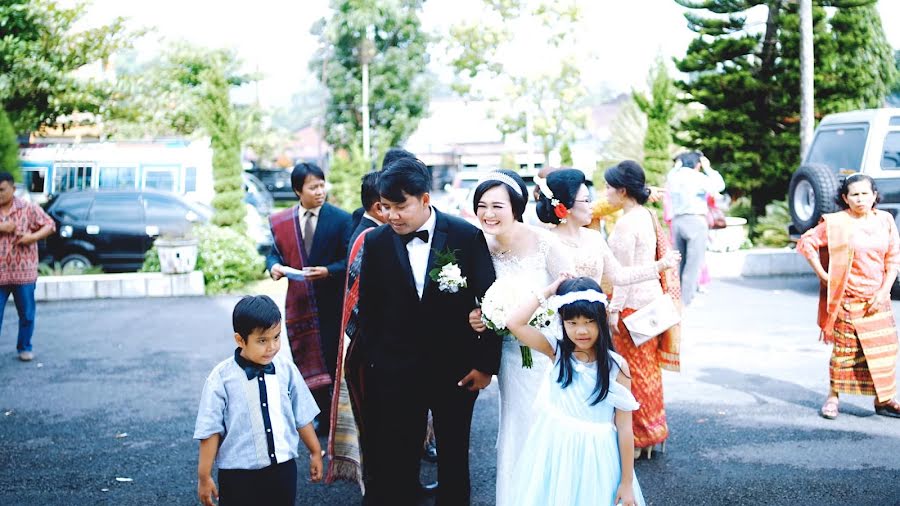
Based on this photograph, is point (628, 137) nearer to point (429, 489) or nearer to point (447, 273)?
point (429, 489)

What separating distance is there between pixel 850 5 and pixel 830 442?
14.4 m

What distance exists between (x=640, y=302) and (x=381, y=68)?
37.0 m

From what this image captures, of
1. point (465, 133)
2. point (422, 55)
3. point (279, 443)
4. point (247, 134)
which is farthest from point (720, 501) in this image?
point (465, 133)

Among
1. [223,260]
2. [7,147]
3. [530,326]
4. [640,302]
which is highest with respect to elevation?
[7,147]

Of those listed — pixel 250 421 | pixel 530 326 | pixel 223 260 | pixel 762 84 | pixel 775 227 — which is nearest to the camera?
pixel 250 421

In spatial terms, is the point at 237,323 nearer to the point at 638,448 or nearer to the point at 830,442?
the point at 638,448

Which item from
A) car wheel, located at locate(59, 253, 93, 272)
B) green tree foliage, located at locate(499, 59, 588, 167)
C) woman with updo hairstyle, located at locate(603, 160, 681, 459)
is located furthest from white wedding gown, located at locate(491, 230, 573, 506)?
green tree foliage, located at locate(499, 59, 588, 167)

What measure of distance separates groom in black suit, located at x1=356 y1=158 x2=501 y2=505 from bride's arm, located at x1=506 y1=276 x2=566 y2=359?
8.5 inches

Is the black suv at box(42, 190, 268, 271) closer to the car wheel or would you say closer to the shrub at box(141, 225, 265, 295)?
the car wheel

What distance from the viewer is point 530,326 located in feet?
13.0

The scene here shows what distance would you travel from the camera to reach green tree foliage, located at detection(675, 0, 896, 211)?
18.8 metres

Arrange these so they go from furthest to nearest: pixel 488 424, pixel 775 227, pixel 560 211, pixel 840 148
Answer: pixel 775 227
pixel 840 148
pixel 488 424
pixel 560 211

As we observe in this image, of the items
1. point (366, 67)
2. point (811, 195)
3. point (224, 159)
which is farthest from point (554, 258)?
point (366, 67)

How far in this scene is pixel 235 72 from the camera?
3522 centimetres
